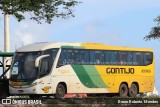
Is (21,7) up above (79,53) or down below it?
above

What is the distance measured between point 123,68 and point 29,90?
7999 mm

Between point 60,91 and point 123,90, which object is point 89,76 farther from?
point 123,90

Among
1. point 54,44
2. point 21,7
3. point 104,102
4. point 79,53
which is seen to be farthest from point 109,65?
point 104,102

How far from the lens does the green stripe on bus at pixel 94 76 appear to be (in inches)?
1305

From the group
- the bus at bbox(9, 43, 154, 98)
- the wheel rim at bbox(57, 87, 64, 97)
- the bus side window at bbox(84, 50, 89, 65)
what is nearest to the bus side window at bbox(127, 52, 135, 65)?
the bus at bbox(9, 43, 154, 98)

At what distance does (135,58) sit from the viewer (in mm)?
36562

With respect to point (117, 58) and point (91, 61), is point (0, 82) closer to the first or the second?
point (91, 61)

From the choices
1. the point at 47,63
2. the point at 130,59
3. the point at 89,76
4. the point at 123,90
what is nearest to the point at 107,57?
the point at 89,76

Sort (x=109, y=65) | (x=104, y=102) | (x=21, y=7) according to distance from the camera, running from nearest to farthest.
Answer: (x=104, y=102)
(x=21, y=7)
(x=109, y=65)

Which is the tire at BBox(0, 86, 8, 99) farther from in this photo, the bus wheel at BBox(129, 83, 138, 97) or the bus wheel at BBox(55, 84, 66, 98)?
the bus wheel at BBox(129, 83, 138, 97)

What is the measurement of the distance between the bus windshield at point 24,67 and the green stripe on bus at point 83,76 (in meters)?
2.84

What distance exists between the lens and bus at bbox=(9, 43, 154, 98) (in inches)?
1200

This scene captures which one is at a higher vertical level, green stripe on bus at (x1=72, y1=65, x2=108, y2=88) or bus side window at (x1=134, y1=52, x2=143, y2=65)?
bus side window at (x1=134, y1=52, x2=143, y2=65)

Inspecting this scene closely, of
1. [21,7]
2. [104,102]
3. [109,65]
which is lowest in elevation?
[104,102]
